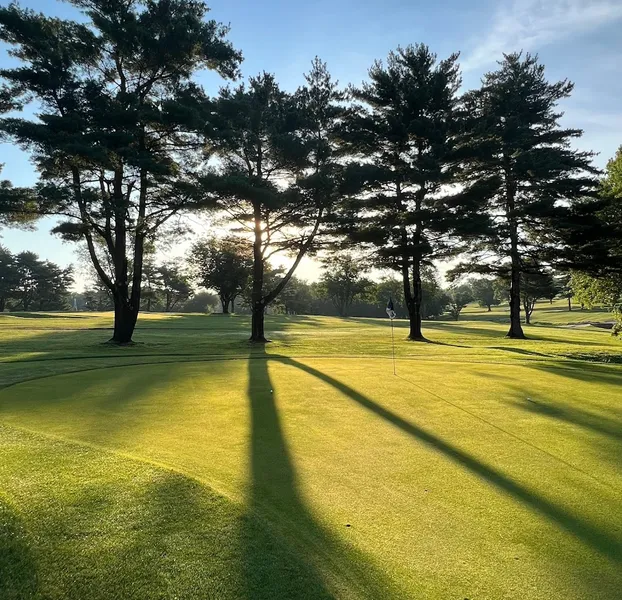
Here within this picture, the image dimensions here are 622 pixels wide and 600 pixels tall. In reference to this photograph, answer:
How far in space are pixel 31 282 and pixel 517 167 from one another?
76740 mm

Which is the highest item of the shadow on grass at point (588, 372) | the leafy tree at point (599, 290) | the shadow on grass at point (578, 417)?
the leafy tree at point (599, 290)

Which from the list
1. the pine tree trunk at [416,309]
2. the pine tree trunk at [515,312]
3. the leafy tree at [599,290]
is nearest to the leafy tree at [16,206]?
the pine tree trunk at [416,309]

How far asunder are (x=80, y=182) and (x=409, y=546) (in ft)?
63.4

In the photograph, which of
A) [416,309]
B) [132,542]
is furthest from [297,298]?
[132,542]

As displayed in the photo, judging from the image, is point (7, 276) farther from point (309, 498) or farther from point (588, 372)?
point (309, 498)

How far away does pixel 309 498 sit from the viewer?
3.63 metres

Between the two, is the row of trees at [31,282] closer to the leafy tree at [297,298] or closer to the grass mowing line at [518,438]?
the leafy tree at [297,298]

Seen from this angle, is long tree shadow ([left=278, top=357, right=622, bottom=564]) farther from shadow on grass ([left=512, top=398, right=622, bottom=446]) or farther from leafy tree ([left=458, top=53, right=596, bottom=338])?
leafy tree ([left=458, top=53, right=596, bottom=338])

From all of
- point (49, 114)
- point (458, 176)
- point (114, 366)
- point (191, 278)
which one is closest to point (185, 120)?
point (49, 114)

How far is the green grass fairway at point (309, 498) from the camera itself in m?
2.61

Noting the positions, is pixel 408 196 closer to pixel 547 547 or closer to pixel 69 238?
pixel 69 238

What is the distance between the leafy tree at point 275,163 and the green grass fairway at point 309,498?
14.1 metres

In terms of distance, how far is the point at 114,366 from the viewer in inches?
438

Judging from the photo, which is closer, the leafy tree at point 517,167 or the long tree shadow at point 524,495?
the long tree shadow at point 524,495
